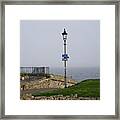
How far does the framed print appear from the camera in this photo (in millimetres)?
2025

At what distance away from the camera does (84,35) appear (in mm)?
2701

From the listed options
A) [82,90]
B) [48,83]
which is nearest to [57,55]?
[48,83]

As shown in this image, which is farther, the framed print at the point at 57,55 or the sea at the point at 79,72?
the sea at the point at 79,72

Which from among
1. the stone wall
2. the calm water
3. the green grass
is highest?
the calm water

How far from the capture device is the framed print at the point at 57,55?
2025 millimetres

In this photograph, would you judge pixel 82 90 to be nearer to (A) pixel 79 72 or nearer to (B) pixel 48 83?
(A) pixel 79 72

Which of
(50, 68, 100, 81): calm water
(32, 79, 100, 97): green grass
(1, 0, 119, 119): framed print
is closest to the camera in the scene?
(1, 0, 119, 119): framed print

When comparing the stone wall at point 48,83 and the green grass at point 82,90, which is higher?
the stone wall at point 48,83

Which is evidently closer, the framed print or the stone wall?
the framed print

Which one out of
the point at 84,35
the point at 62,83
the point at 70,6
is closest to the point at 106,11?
the point at 70,6

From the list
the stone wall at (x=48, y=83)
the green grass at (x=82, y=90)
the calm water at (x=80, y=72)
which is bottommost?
the green grass at (x=82, y=90)

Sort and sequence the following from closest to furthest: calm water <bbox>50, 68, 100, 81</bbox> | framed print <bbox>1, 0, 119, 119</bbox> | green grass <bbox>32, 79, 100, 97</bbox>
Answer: framed print <bbox>1, 0, 119, 119</bbox> < green grass <bbox>32, 79, 100, 97</bbox> < calm water <bbox>50, 68, 100, 81</bbox>

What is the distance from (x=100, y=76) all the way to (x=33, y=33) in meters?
0.69

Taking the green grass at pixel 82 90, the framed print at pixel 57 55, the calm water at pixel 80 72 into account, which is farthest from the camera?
the calm water at pixel 80 72
